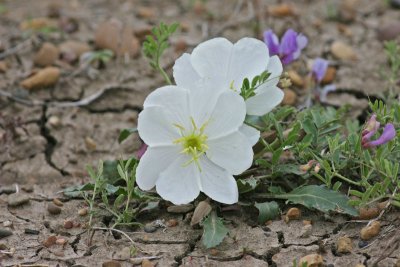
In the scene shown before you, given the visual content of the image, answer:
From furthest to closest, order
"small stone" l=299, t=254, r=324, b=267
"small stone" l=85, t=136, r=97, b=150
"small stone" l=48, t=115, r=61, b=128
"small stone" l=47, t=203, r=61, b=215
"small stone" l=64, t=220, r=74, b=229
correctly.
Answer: "small stone" l=48, t=115, r=61, b=128 < "small stone" l=85, t=136, r=97, b=150 < "small stone" l=47, t=203, r=61, b=215 < "small stone" l=64, t=220, r=74, b=229 < "small stone" l=299, t=254, r=324, b=267

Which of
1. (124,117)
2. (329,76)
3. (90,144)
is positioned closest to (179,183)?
(90,144)

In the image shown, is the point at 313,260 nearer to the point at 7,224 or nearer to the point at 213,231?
the point at 213,231

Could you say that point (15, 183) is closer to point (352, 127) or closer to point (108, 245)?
point (108, 245)

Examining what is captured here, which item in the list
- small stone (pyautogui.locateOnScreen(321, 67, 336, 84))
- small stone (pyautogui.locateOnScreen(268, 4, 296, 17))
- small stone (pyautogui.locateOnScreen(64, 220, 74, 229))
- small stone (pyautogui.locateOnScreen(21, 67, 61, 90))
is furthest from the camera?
small stone (pyautogui.locateOnScreen(268, 4, 296, 17))

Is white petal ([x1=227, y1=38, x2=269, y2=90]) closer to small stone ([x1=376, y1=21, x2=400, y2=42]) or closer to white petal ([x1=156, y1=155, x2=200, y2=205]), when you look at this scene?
white petal ([x1=156, y1=155, x2=200, y2=205])

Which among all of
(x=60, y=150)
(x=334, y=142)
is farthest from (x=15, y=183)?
(x=334, y=142)

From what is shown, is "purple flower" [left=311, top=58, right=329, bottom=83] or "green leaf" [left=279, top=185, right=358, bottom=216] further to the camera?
"purple flower" [left=311, top=58, right=329, bottom=83]

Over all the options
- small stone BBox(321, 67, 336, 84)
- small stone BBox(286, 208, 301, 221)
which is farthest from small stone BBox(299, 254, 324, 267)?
small stone BBox(321, 67, 336, 84)
